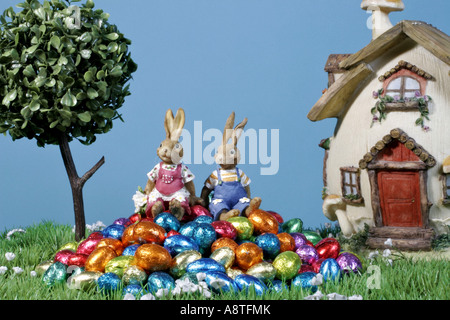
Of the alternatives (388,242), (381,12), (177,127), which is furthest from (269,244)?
(381,12)

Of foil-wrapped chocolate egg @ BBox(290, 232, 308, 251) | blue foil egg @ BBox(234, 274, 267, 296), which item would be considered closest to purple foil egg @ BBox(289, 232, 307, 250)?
foil-wrapped chocolate egg @ BBox(290, 232, 308, 251)

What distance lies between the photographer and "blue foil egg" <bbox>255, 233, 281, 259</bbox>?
4.21 m

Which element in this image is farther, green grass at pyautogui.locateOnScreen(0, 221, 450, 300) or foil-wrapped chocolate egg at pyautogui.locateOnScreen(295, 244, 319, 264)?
foil-wrapped chocolate egg at pyautogui.locateOnScreen(295, 244, 319, 264)

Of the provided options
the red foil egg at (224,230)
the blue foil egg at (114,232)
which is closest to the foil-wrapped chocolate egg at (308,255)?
the red foil egg at (224,230)

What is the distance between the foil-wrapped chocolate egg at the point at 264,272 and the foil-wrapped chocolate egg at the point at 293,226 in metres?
1.02

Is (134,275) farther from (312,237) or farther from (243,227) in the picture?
(312,237)

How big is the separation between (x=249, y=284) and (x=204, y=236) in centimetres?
54

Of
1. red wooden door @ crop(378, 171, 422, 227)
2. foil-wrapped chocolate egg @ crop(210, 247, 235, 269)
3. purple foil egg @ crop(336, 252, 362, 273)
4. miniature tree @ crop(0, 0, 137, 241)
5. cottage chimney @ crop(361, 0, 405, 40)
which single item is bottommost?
purple foil egg @ crop(336, 252, 362, 273)

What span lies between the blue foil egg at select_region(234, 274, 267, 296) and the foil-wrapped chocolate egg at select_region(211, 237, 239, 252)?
1.07 ft

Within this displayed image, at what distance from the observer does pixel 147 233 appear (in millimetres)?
4113

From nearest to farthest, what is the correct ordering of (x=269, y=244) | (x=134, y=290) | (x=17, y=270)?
(x=134, y=290), (x=269, y=244), (x=17, y=270)

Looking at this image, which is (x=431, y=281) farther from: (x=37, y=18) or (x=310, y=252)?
(x=37, y=18)

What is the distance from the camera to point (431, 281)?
13.0ft

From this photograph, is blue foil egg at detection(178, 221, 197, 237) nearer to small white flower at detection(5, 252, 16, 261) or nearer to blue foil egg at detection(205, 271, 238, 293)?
blue foil egg at detection(205, 271, 238, 293)
